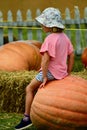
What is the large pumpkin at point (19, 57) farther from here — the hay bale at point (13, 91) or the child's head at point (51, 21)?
the child's head at point (51, 21)

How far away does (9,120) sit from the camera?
6.68 m

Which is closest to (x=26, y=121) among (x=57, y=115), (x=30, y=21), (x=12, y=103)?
(x=57, y=115)

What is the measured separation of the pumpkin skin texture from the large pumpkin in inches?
94.1

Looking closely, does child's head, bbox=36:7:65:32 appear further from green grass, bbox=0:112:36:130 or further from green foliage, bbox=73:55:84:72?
Answer: green foliage, bbox=73:55:84:72

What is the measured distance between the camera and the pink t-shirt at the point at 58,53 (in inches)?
229

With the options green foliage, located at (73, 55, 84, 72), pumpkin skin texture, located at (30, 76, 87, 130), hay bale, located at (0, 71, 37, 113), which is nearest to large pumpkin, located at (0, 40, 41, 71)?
hay bale, located at (0, 71, 37, 113)

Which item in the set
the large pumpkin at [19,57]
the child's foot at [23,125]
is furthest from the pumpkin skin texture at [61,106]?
the large pumpkin at [19,57]

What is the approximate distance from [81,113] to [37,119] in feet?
1.66

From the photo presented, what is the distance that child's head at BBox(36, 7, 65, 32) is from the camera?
5.89m

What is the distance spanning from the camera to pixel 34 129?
20.3 feet

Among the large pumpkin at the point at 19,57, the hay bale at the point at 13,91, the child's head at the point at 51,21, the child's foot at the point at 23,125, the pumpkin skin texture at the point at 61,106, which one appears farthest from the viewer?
the large pumpkin at the point at 19,57

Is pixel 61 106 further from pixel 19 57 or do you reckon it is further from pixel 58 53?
pixel 19 57

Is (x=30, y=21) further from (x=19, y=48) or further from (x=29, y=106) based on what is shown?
(x=29, y=106)

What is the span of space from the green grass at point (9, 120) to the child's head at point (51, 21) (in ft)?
3.98
